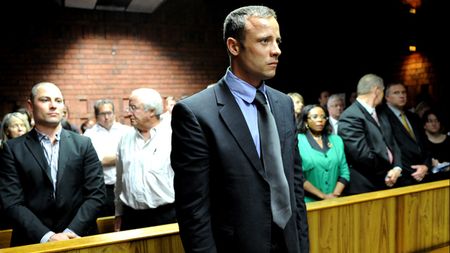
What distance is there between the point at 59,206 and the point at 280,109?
130 cm

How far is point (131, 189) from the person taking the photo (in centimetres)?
243

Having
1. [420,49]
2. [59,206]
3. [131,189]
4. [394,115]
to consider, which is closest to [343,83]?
[420,49]

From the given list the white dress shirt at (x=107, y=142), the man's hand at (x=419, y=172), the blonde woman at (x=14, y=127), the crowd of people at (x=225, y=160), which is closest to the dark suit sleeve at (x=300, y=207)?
the crowd of people at (x=225, y=160)

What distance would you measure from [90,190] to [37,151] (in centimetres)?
35

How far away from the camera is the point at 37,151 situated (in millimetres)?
2059

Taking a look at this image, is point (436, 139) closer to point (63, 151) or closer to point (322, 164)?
point (322, 164)

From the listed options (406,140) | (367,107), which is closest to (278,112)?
(367,107)

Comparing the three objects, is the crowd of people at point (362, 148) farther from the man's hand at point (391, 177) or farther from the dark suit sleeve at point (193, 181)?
the dark suit sleeve at point (193, 181)

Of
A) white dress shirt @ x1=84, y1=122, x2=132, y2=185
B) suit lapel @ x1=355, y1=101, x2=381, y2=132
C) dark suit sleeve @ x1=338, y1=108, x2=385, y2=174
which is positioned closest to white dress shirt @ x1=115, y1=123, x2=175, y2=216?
white dress shirt @ x1=84, y1=122, x2=132, y2=185

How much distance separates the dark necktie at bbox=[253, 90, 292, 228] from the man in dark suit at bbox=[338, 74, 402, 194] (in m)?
1.83

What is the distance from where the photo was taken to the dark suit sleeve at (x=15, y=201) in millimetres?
1947

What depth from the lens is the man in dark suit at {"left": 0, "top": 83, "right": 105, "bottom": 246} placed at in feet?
6.48

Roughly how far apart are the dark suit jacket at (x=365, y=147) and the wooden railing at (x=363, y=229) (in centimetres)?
41

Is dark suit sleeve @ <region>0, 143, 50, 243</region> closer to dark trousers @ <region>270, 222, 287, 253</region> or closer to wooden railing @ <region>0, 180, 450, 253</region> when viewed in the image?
wooden railing @ <region>0, 180, 450, 253</region>
